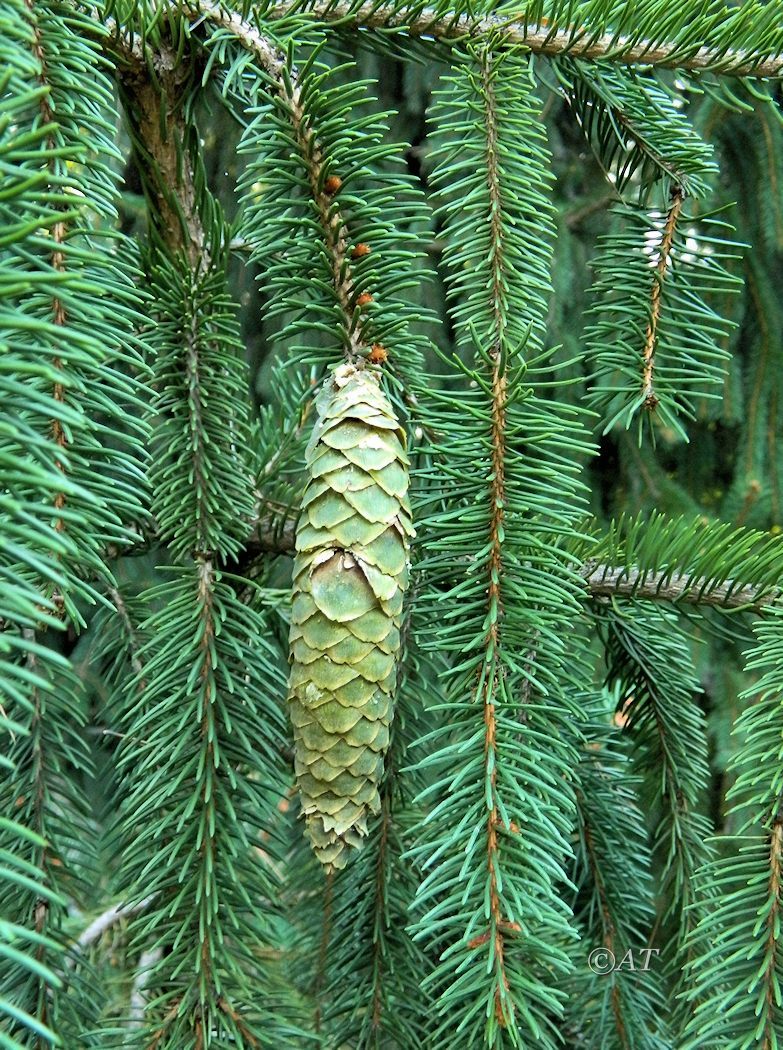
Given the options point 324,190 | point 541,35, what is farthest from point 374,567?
point 541,35

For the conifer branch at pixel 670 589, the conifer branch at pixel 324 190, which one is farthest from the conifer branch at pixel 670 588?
the conifer branch at pixel 324 190

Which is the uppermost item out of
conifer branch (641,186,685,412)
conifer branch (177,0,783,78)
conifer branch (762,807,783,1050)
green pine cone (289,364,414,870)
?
conifer branch (177,0,783,78)

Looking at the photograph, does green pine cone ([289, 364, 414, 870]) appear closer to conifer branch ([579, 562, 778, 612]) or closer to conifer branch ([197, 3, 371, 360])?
conifer branch ([197, 3, 371, 360])

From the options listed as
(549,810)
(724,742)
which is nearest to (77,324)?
(549,810)

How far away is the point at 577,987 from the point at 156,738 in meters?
0.40

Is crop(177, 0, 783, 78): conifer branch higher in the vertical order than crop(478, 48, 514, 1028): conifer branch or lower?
higher

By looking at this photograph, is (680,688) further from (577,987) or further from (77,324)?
(77,324)

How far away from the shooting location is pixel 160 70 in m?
0.59

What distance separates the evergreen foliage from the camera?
1.46 feet

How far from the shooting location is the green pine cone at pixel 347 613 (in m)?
0.45

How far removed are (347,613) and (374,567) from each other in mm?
26

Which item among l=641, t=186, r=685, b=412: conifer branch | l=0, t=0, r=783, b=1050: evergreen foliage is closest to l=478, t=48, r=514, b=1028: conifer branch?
l=0, t=0, r=783, b=1050: evergreen foliage

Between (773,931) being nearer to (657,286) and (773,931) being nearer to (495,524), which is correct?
(495,524)

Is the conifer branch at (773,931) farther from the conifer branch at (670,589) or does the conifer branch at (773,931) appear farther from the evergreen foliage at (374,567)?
the conifer branch at (670,589)
